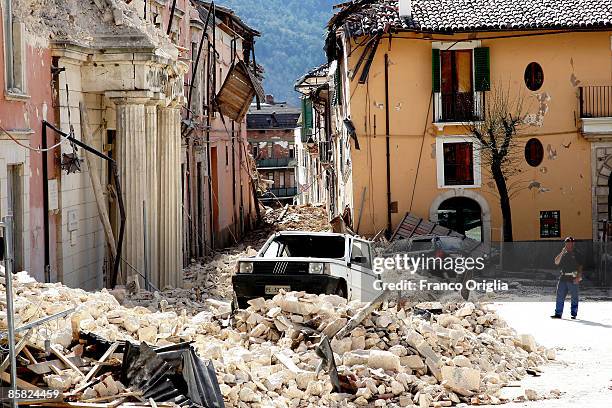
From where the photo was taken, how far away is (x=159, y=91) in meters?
21.7

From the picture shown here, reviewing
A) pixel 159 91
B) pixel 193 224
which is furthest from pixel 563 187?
pixel 159 91

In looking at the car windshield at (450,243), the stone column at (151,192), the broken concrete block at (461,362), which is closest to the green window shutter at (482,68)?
the car windshield at (450,243)

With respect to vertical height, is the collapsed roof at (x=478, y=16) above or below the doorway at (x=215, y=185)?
above

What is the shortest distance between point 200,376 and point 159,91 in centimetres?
1046

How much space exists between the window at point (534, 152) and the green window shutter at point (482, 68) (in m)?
2.19

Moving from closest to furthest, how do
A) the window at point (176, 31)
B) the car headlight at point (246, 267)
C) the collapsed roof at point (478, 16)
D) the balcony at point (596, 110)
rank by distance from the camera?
the car headlight at point (246, 267)
the window at point (176, 31)
the collapsed roof at point (478, 16)
the balcony at point (596, 110)

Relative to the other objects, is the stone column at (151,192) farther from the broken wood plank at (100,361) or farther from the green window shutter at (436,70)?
the green window shutter at (436,70)

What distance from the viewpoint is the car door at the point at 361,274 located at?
17984 millimetres

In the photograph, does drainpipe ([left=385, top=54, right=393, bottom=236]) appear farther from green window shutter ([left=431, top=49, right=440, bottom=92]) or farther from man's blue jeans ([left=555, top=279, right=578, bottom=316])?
man's blue jeans ([left=555, top=279, right=578, bottom=316])

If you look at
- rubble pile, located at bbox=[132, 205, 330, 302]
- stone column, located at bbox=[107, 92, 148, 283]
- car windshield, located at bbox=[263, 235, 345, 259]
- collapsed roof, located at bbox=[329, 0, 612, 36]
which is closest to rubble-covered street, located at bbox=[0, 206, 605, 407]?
car windshield, located at bbox=[263, 235, 345, 259]

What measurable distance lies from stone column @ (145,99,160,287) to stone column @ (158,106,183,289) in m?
0.62

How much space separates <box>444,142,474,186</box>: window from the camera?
116ft

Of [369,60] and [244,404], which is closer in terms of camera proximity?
[244,404]

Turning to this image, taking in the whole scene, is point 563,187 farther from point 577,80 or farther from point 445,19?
point 445,19
